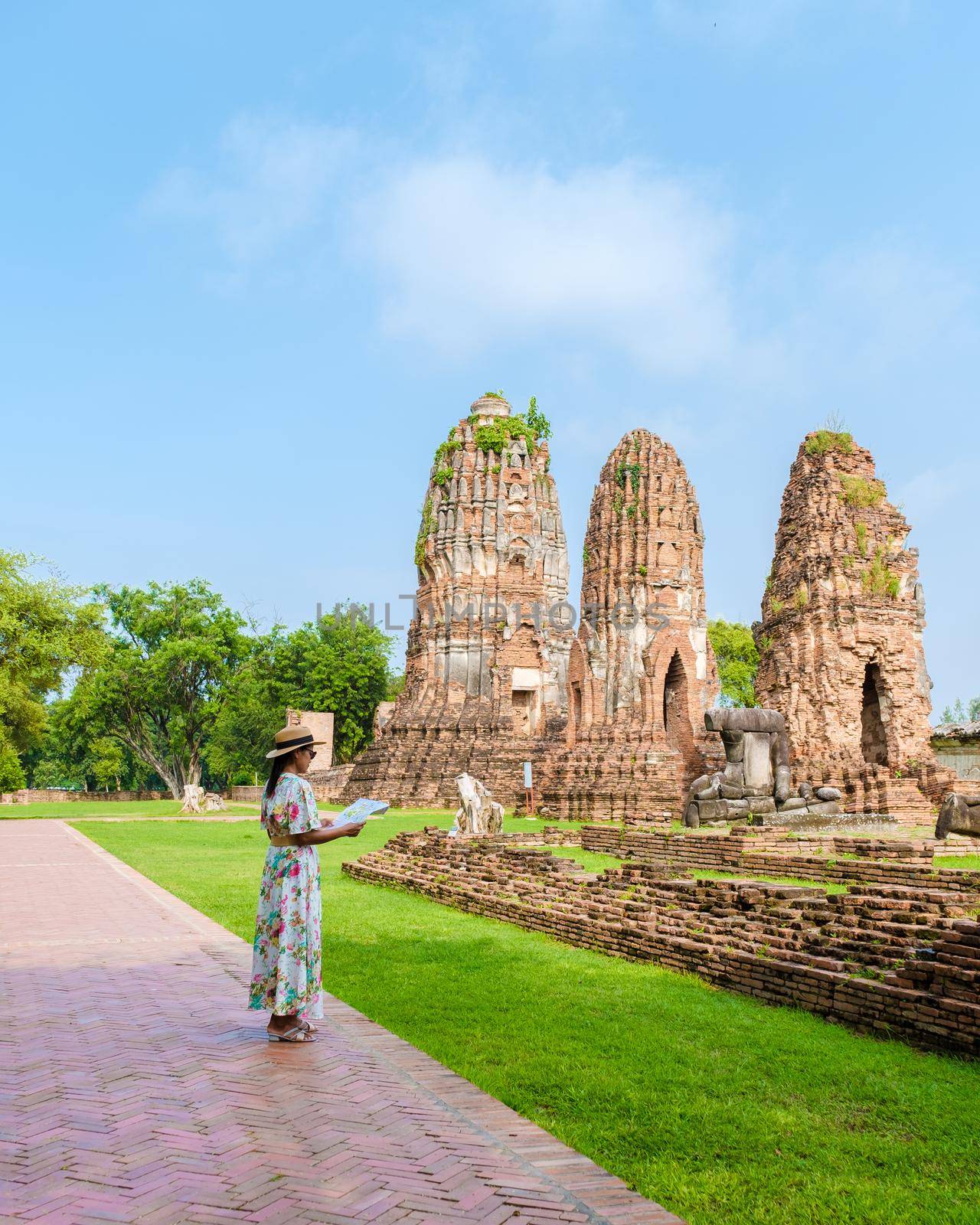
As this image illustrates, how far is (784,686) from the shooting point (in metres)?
23.5

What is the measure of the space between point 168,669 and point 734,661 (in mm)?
27722

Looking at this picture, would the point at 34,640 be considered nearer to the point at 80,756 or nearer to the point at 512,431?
the point at 512,431

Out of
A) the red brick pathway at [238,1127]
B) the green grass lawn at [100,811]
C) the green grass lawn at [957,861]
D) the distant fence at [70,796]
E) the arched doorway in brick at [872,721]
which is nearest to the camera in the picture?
the red brick pathway at [238,1127]

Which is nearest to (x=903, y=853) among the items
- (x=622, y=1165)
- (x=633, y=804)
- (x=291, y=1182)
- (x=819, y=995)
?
(x=819, y=995)

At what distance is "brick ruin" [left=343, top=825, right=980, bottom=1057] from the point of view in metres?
5.95

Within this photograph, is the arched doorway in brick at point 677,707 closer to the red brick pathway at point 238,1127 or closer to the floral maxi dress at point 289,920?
the red brick pathway at point 238,1127

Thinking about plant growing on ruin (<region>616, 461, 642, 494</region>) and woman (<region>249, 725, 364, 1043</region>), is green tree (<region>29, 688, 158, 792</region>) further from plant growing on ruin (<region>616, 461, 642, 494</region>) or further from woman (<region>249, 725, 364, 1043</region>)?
woman (<region>249, 725, 364, 1043</region>)

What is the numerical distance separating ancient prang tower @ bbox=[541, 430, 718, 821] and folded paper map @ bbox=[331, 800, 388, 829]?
23.1 metres

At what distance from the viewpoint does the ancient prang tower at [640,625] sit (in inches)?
1161

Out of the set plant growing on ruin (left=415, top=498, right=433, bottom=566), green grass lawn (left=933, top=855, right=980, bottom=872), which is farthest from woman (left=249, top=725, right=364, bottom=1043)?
plant growing on ruin (left=415, top=498, right=433, bottom=566)

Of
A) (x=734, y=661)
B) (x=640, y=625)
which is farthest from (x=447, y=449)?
(x=734, y=661)

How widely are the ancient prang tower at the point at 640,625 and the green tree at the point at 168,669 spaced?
2193cm

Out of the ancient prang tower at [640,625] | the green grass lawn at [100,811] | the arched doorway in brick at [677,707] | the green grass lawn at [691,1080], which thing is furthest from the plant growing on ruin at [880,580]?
the green grass lawn at [100,811]

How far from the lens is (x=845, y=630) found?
75.6ft
